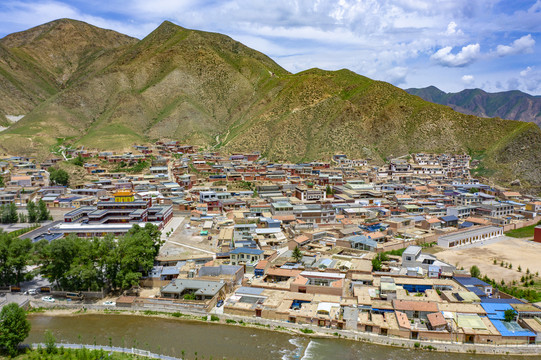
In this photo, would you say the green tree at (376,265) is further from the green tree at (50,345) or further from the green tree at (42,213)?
the green tree at (42,213)

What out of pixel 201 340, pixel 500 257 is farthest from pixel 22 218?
pixel 500 257

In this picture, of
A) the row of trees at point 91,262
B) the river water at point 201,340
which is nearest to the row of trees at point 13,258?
the row of trees at point 91,262

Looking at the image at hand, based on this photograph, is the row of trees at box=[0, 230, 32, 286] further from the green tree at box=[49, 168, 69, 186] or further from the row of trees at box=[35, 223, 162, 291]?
the green tree at box=[49, 168, 69, 186]

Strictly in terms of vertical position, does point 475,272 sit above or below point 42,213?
below

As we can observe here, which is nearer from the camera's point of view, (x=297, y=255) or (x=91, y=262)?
(x=91, y=262)

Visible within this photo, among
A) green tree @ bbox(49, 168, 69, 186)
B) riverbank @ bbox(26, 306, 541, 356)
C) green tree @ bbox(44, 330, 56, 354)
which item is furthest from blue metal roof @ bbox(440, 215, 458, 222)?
green tree @ bbox(49, 168, 69, 186)

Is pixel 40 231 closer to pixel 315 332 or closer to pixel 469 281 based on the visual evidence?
pixel 315 332
